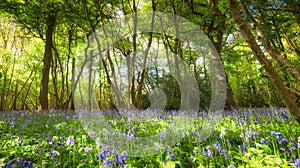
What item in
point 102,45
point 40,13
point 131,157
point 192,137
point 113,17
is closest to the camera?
point 131,157

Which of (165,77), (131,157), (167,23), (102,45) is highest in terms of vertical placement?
(167,23)

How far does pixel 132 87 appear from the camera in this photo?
7.24 metres

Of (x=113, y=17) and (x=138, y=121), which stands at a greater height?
(x=113, y=17)

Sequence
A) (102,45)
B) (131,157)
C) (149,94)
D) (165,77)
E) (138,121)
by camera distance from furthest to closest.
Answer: (165,77)
(149,94)
(102,45)
(138,121)
(131,157)

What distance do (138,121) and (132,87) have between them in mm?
1661

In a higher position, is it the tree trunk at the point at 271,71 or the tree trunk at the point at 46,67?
the tree trunk at the point at 46,67

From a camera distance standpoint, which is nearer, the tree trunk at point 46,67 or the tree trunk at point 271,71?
the tree trunk at point 271,71

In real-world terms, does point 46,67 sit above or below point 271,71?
above

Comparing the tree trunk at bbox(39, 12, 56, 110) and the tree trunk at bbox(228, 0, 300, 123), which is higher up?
the tree trunk at bbox(39, 12, 56, 110)

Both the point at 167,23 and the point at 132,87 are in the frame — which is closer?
the point at 132,87

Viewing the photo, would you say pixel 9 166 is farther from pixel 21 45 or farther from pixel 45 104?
pixel 21 45

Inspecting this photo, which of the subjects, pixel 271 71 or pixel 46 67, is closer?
pixel 271 71

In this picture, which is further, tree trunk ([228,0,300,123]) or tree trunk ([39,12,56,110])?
tree trunk ([39,12,56,110])

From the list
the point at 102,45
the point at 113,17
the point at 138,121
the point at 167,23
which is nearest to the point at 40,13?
the point at 113,17
